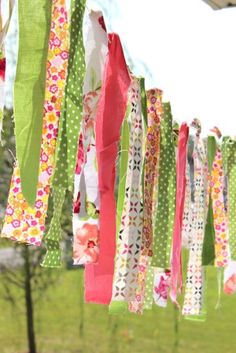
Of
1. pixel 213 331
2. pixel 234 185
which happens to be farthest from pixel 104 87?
pixel 213 331

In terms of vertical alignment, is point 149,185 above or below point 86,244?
above

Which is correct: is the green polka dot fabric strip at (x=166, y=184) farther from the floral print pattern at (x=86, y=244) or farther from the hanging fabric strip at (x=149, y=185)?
the floral print pattern at (x=86, y=244)

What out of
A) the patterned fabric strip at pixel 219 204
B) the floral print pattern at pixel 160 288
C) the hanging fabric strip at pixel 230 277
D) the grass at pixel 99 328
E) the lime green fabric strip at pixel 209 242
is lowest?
the grass at pixel 99 328

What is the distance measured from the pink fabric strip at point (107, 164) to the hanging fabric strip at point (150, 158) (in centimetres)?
16

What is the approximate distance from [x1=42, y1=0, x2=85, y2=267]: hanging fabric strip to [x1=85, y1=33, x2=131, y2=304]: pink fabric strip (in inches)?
5.2

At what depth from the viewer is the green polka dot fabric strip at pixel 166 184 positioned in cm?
170

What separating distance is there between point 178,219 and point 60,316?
91cm

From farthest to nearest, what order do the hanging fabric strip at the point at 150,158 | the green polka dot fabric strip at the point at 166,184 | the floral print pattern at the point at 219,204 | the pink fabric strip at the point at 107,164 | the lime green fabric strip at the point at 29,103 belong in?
the floral print pattern at the point at 219,204
the green polka dot fabric strip at the point at 166,184
the hanging fabric strip at the point at 150,158
the pink fabric strip at the point at 107,164
the lime green fabric strip at the point at 29,103

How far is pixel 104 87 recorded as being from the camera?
144 cm

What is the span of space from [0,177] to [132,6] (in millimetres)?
809

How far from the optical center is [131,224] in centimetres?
146

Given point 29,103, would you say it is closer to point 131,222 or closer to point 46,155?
point 46,155

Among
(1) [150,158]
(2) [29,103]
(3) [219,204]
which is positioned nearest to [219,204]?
(3) [219,204]

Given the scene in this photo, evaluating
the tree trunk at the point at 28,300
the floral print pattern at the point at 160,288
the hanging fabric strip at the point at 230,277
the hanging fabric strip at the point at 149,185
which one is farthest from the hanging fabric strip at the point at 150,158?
the tree trunk at the point at 28,300
